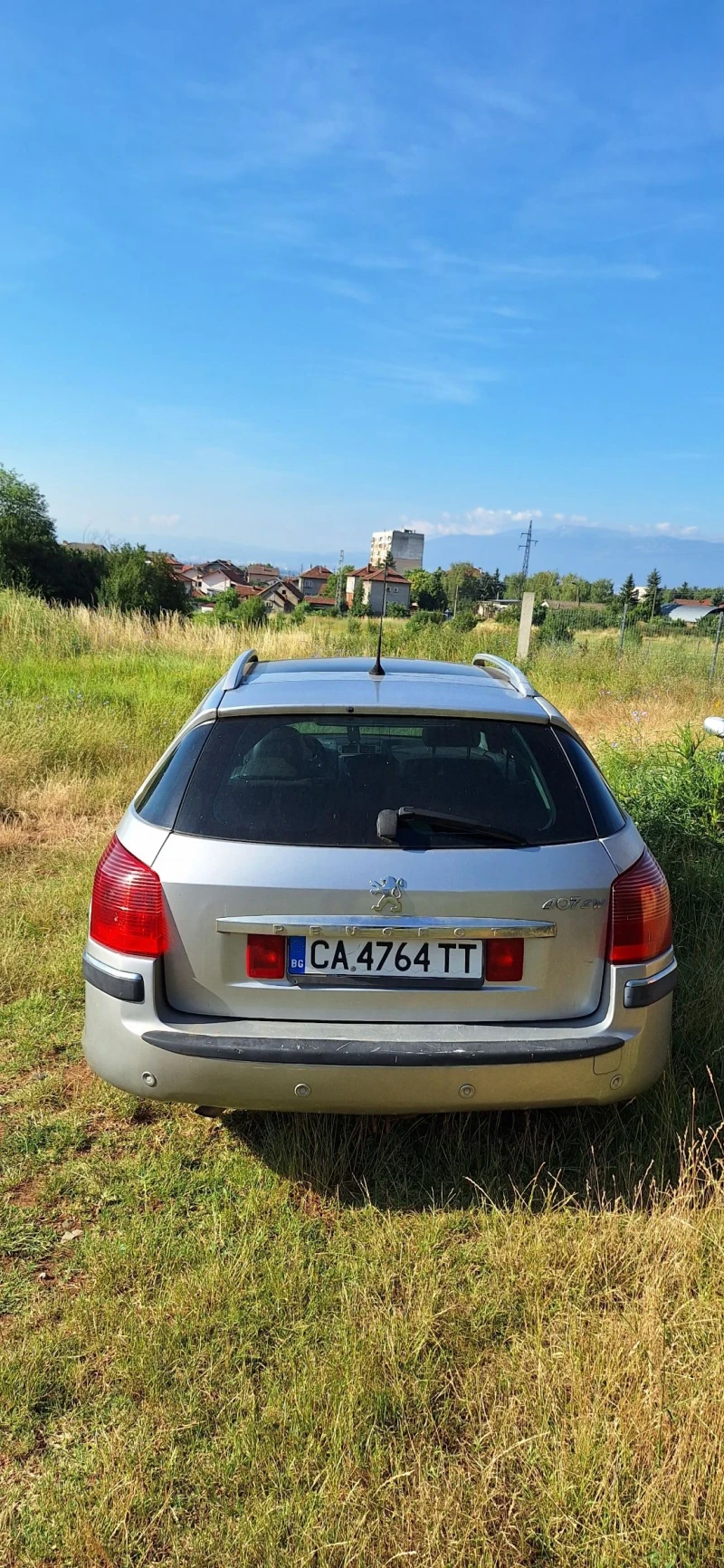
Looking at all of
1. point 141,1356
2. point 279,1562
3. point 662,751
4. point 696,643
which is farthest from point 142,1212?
point 696,643

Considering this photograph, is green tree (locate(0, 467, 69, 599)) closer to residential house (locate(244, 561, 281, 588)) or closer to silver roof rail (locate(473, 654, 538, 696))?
silver roof rail (locate(473, 654, 538, 696))

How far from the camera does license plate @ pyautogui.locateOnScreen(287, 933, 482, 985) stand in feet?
7.81

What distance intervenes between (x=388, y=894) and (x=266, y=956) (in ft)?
1.22

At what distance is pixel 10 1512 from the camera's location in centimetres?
179

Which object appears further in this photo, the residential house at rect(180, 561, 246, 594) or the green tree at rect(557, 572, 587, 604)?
the residential house at rect(180, 561, 246, 594)

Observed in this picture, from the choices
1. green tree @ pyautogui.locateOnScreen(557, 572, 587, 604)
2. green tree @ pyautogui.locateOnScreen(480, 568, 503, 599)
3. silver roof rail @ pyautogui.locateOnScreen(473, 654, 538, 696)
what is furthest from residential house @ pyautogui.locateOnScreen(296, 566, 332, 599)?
silver roof rail @ pyautogui.locateOnScreen(473, 654, 538, 696)

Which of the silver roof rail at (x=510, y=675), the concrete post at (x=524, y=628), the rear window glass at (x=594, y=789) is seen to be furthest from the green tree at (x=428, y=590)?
the rear window glass at (x=594, y=789)

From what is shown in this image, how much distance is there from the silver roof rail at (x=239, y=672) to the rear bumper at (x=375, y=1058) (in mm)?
1012

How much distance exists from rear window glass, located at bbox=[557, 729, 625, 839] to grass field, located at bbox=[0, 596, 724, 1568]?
3.17 ft

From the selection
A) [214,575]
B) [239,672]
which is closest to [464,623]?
[239,672]

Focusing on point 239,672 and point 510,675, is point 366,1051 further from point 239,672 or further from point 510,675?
point 510,675

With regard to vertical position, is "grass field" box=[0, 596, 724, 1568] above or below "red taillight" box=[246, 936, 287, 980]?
below

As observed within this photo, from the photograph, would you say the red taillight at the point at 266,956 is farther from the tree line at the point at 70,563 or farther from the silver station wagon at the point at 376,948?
the tree line at the point at 70,563

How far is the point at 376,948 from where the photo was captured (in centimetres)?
239
